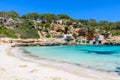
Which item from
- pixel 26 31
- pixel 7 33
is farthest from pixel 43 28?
pixel 7 33

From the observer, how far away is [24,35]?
8662 cm

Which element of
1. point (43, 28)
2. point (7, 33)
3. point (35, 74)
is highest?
point (43, 28)

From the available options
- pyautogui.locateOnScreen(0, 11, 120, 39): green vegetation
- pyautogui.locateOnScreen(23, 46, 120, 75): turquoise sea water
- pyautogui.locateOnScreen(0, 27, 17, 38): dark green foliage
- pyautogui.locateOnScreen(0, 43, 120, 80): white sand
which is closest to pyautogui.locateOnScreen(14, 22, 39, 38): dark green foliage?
pyautogui.locateOnScreen(0, 11, 120, 39): green vegetation

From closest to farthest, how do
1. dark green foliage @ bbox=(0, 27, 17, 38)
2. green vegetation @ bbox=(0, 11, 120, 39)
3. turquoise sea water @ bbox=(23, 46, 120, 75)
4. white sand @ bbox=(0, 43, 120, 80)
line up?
white sand @ bbox=(0, 43, 120, 80)
turquoise sea water @ bbox=(23, 46, 120, 75)
dark green foliage @ bbox=(0, 27, 17, 38)
green vegetation @ bbox=(0, 11, 120, 39)

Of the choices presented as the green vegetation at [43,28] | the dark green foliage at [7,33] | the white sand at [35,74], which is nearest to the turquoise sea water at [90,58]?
the white sand at [35,74]

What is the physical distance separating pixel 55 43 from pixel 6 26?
23698mm

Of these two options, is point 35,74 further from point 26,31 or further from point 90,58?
point 26,31

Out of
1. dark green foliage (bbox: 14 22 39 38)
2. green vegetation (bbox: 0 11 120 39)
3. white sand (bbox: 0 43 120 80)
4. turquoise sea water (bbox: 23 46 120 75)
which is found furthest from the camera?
dark green foliage (bbox: 14 22 39 38)

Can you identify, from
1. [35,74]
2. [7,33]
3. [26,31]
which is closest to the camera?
[35,74]

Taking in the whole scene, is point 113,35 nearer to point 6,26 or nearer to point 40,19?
point 40,19

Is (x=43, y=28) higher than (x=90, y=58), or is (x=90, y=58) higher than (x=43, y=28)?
(x=43, y=28)

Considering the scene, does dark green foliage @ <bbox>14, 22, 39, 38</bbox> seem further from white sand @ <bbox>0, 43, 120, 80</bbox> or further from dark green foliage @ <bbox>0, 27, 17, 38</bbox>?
white sand @ <bbox>0, 43, 120, 80</bbox>

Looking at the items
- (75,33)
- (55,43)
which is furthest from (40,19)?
(55,43)

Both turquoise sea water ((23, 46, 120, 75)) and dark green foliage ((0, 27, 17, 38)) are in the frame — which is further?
dark green foliage ((0, 27, 17, 38))
